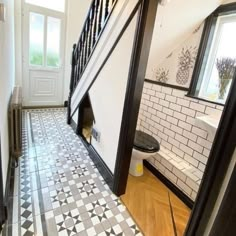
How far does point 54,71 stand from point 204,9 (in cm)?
316

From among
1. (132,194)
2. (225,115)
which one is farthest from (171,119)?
(225,115)

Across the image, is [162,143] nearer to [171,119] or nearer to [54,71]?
[171,119]

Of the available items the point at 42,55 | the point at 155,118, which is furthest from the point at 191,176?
the point at 42,55

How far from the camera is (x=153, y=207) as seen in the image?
5.60 ft

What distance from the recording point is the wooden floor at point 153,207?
1507 millimetres

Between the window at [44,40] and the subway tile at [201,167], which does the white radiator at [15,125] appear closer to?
the window at [44,40]

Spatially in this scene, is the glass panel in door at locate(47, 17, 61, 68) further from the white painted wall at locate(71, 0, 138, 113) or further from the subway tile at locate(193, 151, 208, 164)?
the subway tile at locate(193, 151, 208, 164)

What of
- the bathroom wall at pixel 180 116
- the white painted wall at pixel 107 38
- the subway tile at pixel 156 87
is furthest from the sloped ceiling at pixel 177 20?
the subway tile at pixel 156 87

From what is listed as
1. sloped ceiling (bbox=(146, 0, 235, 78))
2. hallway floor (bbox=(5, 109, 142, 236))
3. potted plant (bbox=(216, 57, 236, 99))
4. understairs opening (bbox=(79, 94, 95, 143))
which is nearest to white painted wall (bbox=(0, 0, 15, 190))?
hallway floor (bbox=(5, 109, 142, 236))

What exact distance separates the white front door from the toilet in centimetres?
265

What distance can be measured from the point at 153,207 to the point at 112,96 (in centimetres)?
114

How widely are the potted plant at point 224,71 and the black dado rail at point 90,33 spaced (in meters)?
1.17

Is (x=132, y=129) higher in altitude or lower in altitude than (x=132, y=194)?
higher

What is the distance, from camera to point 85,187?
6.01 feet
